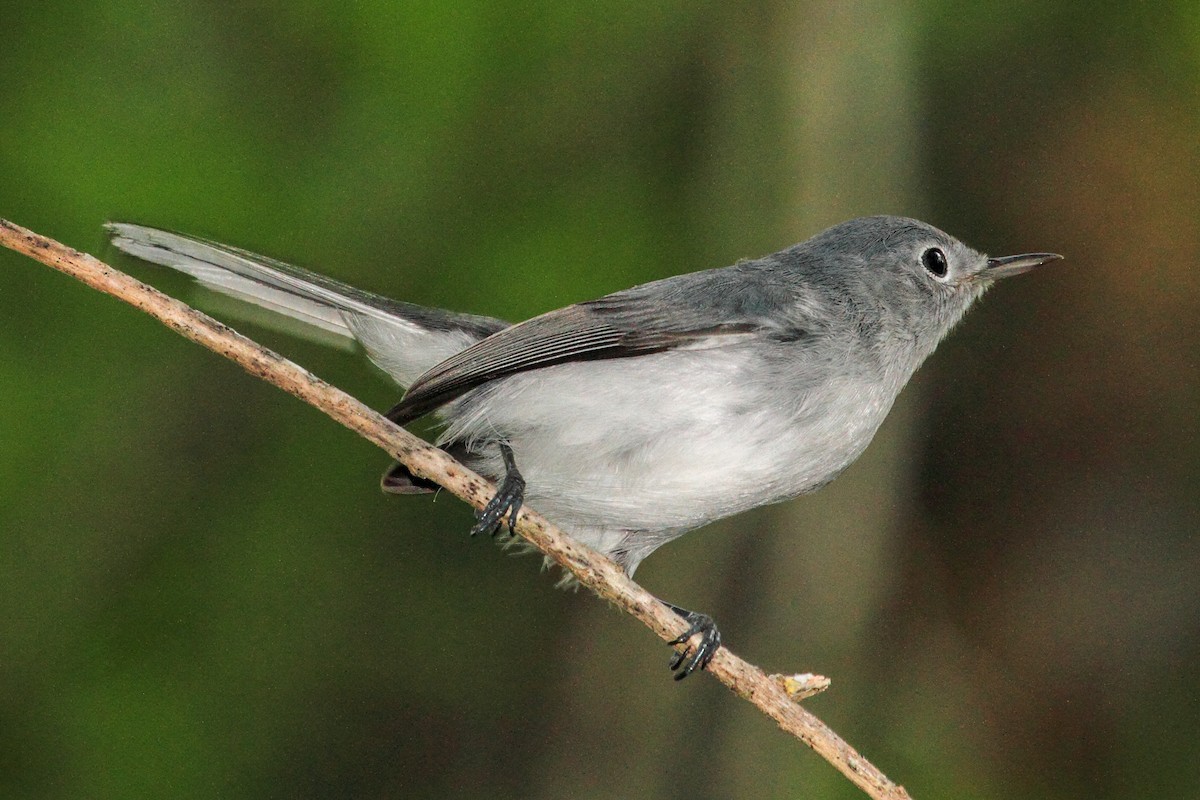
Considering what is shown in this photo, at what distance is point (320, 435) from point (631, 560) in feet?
3.39

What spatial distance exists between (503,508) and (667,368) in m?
0.53

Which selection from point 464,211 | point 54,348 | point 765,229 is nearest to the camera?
point 54,348

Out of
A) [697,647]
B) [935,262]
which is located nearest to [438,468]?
[697,647]

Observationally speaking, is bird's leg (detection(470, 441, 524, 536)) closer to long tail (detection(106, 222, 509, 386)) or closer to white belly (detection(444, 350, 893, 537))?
white belly (detection(444, 350, 893, 537))

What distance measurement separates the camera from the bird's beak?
10.00ft

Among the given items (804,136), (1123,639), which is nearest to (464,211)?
(804,136)

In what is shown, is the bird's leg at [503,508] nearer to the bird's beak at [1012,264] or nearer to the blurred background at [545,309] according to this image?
the blurred background at [545,309]

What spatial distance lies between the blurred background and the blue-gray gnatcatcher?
0.22 meters

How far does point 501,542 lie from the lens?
335cm

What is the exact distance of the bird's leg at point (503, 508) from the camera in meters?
2.58

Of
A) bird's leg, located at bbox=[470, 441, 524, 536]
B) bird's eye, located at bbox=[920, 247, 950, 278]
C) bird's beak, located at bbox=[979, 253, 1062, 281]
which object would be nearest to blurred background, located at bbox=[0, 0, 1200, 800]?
bird's eye, located at bbox=[920, 247, 950, 278]

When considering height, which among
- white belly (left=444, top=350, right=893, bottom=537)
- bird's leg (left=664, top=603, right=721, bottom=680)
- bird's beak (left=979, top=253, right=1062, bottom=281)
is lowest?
bird's leg (left=664, top=603, right=721, bottom=680)

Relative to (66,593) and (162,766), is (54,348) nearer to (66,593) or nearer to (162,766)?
(66,593)

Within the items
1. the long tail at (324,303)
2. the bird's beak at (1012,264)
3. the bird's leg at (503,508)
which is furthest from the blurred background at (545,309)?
the bird's leg at (503,508)
